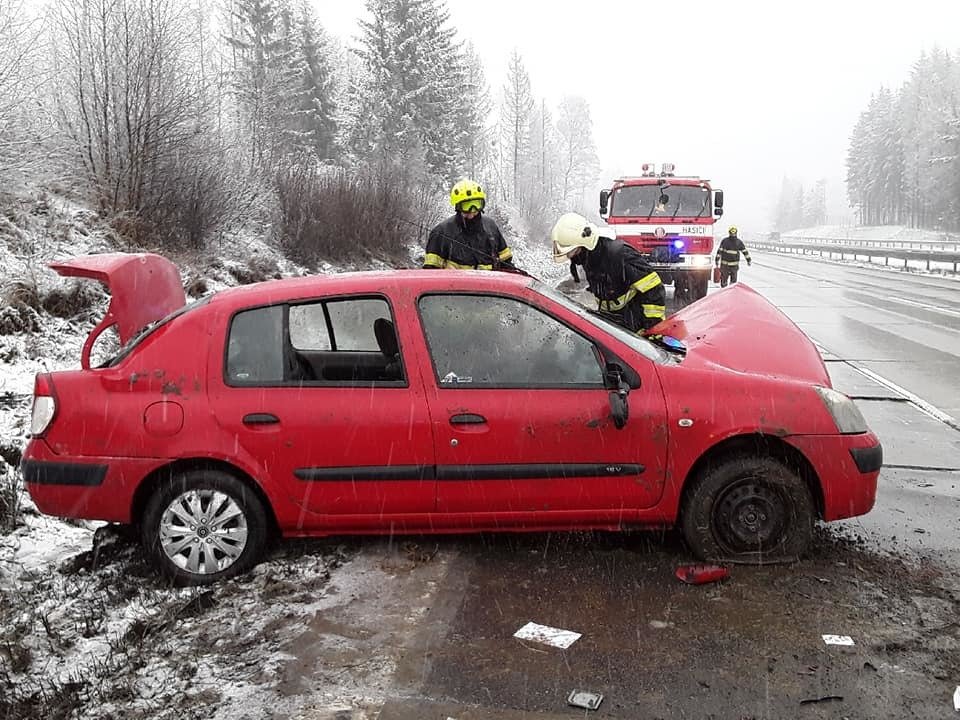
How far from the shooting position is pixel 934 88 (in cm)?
8319

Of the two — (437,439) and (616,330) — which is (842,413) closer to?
(616,330)

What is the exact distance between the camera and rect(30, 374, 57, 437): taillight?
12.8ft

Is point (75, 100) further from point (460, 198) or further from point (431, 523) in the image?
point (431, 523)

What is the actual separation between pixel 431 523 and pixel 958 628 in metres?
2.40

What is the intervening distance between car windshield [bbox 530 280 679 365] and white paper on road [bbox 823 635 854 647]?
146 centimetres

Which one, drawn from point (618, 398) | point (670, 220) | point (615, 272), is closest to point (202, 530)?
point (618, 398)

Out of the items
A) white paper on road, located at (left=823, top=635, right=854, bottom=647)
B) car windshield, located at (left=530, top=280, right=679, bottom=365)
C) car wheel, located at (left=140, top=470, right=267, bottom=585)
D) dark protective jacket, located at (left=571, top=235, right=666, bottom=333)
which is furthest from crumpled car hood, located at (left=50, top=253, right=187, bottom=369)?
white paper on road, located at (left=823, top=635, right=854, bottom=647)

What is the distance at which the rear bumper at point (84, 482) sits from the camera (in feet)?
12.7

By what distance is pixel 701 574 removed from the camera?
388cm

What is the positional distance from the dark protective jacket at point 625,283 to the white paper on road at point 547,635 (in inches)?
119

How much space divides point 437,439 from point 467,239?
3537 millimetres

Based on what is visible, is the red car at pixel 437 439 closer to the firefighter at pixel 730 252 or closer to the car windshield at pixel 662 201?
the car windshield at pixel 662 201

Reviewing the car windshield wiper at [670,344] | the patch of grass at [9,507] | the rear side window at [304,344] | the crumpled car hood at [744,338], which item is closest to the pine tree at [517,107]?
the crumpled car hood at [744,338]

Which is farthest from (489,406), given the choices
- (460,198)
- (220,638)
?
(460,198)
